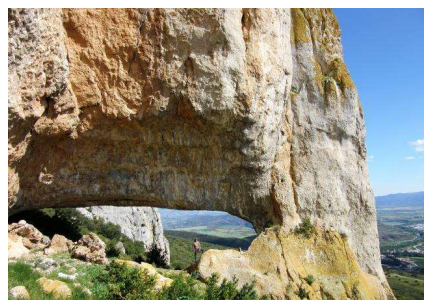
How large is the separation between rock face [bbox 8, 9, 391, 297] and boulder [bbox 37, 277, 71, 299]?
3877mm

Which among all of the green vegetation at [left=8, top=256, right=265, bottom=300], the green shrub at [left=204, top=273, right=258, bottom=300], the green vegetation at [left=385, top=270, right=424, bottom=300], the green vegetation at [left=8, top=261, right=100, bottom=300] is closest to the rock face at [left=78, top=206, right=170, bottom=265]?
the green shrub at [left=204, top=273, right=258, bottom=300]

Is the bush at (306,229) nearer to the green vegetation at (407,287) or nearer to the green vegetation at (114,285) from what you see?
the green vegetation at (114,285)

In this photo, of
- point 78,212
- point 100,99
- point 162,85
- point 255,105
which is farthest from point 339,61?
point 78,212

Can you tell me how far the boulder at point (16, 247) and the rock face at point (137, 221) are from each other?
1637cm

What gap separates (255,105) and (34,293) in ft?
31.5

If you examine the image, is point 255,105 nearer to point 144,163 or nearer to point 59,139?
point 144,163

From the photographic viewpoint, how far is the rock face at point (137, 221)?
29.8m

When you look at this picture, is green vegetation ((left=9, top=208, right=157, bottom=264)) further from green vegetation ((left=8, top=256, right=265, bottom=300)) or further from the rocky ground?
green vegetation ((left=8, top=256, right=265, bottom=300))

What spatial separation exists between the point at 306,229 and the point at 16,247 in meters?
12.1

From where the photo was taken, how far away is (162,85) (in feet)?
40.4

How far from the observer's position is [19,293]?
7.06m

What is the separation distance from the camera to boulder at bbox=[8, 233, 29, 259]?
1050cm

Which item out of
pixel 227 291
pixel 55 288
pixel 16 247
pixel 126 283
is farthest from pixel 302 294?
pixel 16 247

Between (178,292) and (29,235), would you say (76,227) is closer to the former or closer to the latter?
(29,235)
